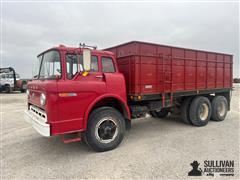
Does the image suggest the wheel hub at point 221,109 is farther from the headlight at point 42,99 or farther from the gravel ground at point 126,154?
the headlight at point 42,99

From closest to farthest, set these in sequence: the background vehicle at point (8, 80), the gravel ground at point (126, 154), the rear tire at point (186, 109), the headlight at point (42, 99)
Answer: the gravel ground at point (126, 154) → the headlight at point (42, 99) → the rear tire at point (186, 109) → the background vehicle at point (8, 80)

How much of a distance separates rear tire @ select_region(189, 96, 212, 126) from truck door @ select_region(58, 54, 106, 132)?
3758 mm

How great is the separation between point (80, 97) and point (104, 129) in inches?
39.5

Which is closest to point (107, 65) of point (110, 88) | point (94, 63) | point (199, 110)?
point (94, 63)

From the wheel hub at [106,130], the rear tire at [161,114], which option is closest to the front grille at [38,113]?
the wheel hub at [106,130]

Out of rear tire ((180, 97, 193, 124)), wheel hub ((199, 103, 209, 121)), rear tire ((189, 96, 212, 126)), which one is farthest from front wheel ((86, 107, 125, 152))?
wheel hub ((199, 103, 209, 121))

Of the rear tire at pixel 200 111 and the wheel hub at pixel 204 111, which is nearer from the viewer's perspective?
the rear tire at pixel 200 111

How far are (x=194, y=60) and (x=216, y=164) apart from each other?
3559 mm

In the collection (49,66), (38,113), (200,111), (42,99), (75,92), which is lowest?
(200,111)

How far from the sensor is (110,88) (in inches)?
162

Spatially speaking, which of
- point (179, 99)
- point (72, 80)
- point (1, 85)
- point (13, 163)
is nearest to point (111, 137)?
point (72, 80)

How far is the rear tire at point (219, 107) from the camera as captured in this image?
22.2 ft

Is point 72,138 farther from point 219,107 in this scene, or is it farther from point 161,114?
point 219,107

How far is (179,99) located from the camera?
6.29 metres
